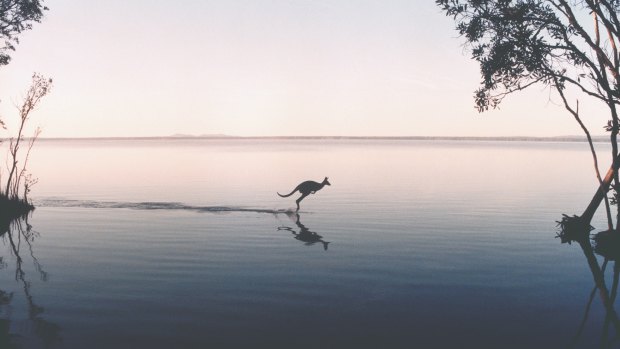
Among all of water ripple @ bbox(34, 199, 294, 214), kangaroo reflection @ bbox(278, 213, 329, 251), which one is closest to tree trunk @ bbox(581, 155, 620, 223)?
kangaroo reflection @ bbox(278, 213, 329, 251)

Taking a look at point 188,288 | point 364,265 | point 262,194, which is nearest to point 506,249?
point 364,265

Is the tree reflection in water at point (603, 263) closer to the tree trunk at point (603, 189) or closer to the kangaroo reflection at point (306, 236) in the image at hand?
the tree trunk at point (603, 189)

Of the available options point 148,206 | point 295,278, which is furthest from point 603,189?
point 148,206

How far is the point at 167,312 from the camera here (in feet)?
45.4

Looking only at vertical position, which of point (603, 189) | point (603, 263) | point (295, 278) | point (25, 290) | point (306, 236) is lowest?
point (25, 290)

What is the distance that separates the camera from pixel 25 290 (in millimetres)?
16094

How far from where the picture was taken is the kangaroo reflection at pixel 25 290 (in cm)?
1196

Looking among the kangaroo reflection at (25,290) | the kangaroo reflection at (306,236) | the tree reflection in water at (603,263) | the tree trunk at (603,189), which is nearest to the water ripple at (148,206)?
the kangaroo reflection at (306,236)

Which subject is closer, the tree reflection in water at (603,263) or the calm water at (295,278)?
the calm water at (295,278)

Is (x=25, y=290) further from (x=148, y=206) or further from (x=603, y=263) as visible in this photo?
(x=148, y=206)

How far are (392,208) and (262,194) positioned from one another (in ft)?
44.3

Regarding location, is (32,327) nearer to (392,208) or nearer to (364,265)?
(364,265)

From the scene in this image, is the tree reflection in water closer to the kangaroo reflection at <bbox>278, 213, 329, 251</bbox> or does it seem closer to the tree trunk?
the tree trunk

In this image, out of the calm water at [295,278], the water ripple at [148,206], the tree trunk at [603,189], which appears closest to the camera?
the calm water at [295,278]
